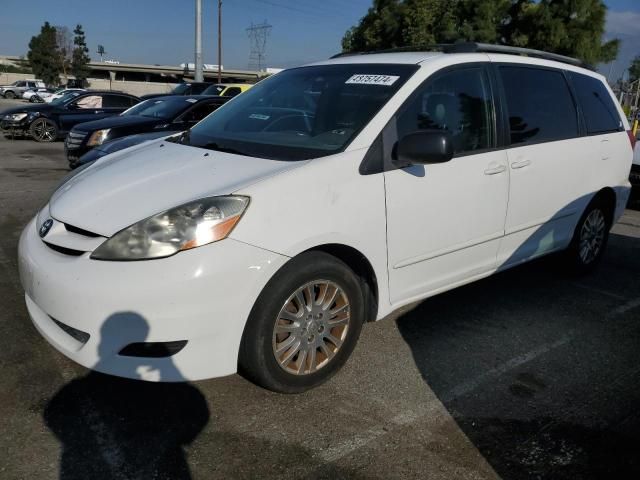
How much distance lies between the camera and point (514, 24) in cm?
3309

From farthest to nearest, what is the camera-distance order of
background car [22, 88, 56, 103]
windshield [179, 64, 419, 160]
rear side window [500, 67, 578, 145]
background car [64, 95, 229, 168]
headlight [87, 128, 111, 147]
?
background car [22, 88, 56, 103] < background car [64, 95, 229, 168] < headlight [87, 128, 111, 147] < rear side window [500, 67, 578, 145] < windshield [179, 64, 419, 160]

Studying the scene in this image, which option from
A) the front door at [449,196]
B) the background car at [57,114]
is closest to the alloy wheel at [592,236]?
the front door at [449,196]

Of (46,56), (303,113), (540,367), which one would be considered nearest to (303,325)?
(303,113)

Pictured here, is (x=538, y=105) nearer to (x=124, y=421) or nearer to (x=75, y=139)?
(x=124, y=421)

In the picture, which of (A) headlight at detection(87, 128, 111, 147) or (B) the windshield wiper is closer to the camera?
(B) the windshield wiper

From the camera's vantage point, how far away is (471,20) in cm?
3288

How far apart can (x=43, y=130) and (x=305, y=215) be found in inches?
562

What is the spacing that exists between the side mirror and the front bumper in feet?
3.01

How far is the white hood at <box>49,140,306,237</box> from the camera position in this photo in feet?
8.71

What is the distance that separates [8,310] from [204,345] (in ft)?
6.69

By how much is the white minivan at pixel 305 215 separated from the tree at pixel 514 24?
27.4 meters

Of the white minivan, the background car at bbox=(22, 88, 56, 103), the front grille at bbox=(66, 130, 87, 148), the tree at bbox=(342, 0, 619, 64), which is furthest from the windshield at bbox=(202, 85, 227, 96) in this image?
the background car at bbox=(22, 88, 56, 103)

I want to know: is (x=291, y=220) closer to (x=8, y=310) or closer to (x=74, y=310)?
(x=74, y=310)

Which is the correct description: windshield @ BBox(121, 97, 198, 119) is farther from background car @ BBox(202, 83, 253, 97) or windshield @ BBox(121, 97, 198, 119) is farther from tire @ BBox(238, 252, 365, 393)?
tire @ BBox(238, 252, 365, 393)
